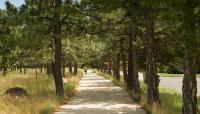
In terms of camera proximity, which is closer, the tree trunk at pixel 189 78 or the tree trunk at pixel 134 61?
the tree trunk at pixel 189 78

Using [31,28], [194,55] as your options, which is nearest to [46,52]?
[31,28]

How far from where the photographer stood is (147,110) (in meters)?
17.3

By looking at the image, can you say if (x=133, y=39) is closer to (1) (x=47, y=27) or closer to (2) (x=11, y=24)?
(1) (x=47, y=27)

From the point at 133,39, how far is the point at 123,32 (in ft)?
11.0

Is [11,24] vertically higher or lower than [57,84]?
higher

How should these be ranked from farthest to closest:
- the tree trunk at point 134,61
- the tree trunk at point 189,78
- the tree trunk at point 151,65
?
the tree trunk at point 134,61
the tree trunk at point 151,65
the tree trunk at point 189,78

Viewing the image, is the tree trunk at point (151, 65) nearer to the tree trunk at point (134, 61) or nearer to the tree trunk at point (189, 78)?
the tree trunk at point (134, 61)

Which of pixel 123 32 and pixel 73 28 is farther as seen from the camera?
pixel 123 32

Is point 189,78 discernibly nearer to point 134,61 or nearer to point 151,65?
point 151,65

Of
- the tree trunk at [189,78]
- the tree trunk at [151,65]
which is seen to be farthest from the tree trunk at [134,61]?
the tree trunk at [189,78]

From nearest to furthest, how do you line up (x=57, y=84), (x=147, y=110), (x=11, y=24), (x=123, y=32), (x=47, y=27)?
1. (x=147, y=110)
2. (x=11, y=24)
3. (x=47, y=27)
4. (x=57, y=84)
5. (x=123, y=32)

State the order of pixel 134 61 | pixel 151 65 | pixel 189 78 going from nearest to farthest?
pixel 189 78 → pixel 151 65 → pixel 134 61

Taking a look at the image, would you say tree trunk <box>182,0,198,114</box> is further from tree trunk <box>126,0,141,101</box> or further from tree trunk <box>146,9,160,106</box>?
tree trunk <box>126,0,141,101</box>

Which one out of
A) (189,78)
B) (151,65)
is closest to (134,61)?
(151,65)
